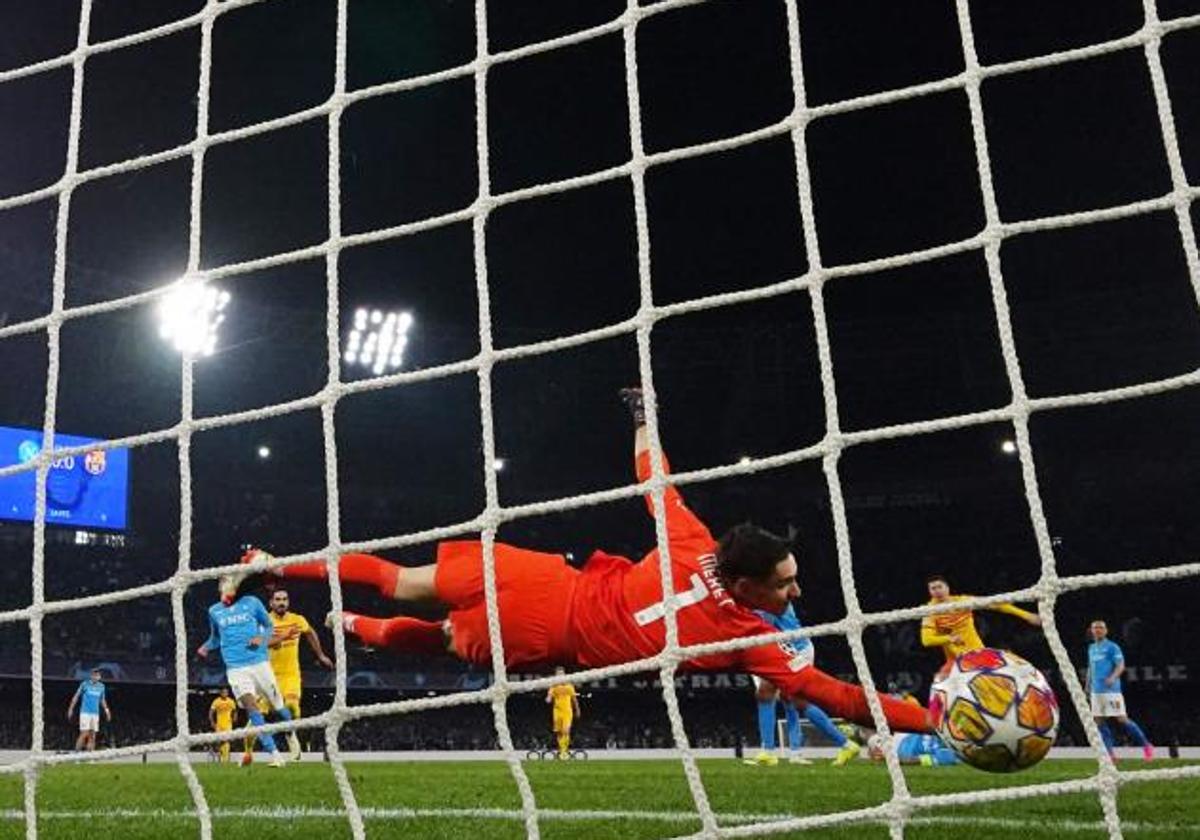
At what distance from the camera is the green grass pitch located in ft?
14.6

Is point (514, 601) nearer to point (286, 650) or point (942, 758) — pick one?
point (942, 758)

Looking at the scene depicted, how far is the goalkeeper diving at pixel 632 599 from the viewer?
4.00m

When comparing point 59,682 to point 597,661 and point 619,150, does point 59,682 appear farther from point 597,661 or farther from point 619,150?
point 597,661

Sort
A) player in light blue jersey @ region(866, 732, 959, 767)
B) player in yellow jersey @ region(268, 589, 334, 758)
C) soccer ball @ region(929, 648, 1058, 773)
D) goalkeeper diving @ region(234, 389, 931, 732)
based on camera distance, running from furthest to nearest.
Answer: player in yellow jersey @ region(268, 589, 334, 758) → player in light blue jersey @ region(866, 732, 959, 767) → goalkeeper diving @ region(234, 389, 931, 732) → soccer ball @ region(929, 648, 1058, 773)

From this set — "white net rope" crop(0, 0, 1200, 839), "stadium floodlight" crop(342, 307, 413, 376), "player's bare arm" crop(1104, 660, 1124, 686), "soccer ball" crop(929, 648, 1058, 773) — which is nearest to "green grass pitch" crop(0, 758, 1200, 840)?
"soccer ball" crop(929, 648, 1058, 773)

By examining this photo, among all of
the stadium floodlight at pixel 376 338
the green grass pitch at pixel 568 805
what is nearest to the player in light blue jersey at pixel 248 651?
the green grass pitch at pixel 568 805

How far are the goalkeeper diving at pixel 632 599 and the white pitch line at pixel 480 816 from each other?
2.95 ft

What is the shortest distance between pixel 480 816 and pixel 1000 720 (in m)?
2.53

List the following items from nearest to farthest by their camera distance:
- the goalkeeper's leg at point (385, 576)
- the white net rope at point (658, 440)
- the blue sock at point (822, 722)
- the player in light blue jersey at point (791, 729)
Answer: the white net rope at point (658, 440), the goalkeeper's leg at point (385, 576), the blue sock at point (822, 722), the player in light blue jersey at point (791, 729)

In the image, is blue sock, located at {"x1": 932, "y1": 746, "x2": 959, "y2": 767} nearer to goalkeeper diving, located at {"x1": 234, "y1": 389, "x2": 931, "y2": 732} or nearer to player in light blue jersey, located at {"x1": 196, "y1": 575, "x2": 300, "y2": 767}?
player in light blue jersey, located at {"x1": 196, "y1": 575, "x2": 300, "y2": 767}

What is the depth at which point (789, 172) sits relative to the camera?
68.0 ft

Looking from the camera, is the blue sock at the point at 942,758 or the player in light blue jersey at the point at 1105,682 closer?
the blue sock at the point at 942,758

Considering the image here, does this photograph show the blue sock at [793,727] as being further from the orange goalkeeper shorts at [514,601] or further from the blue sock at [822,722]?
the orange goalkeeper shorts at [514,601]

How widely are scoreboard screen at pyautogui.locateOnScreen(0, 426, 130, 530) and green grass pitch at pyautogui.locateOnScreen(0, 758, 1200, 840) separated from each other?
1329 centimetres
